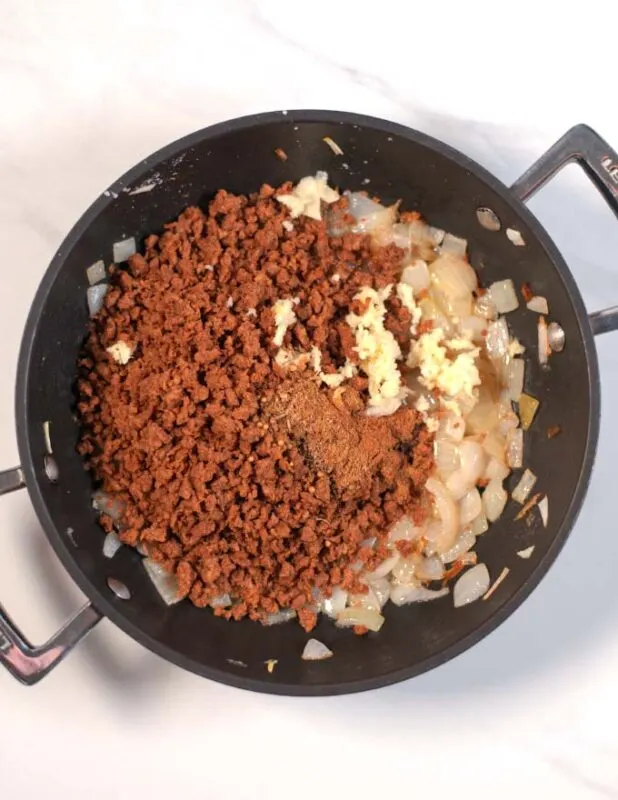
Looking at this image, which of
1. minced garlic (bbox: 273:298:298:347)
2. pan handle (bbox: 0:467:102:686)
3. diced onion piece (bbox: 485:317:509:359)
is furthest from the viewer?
diced onion piece (bbox: 485:317:509:359)

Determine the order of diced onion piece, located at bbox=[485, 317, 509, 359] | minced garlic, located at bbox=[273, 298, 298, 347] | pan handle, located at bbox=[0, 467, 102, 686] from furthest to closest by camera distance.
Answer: diced onion piece, located at bbox=[485, 317, 509, 359] → minced garlic, located at bbox=[273, 298, 298, 347] → pan handle, located at bbox=[0, 467, 102, 686]

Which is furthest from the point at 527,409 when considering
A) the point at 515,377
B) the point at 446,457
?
the point at 446,457

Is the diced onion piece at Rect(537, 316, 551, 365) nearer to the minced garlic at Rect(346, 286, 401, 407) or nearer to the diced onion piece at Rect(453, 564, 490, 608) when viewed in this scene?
the minced garlic at Rect(346, 286, 401, 407)

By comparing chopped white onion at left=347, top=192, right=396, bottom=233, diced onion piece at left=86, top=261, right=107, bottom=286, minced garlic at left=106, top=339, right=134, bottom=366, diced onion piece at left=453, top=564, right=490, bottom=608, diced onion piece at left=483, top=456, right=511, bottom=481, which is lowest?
diced onion piece at left=453, top=564, right=490, bottom=608

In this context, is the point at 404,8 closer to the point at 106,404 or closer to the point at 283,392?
the point at 283,392

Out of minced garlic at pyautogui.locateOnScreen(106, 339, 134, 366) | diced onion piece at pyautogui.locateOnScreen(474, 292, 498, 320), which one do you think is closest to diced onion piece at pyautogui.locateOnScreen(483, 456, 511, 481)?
diced onion piece at pyautogui.locateOnScreen(474, 292, 498, 320)

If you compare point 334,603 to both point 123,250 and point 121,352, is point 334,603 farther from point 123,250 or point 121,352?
point 123,250

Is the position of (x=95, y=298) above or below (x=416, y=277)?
above
